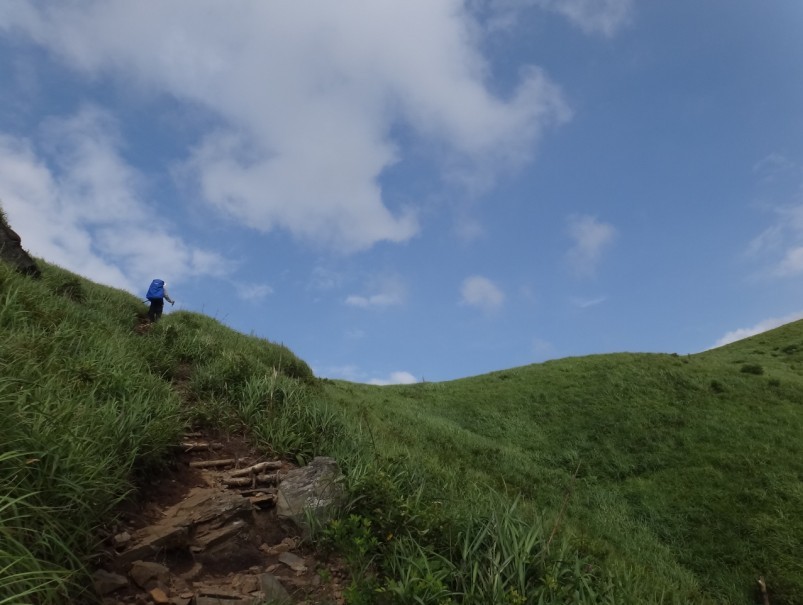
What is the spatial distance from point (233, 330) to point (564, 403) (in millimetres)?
16744

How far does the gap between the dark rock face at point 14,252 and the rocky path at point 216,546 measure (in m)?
8.10

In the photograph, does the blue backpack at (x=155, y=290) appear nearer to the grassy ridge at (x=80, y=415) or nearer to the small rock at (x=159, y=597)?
the grassy ridge at (x=80, y=415)

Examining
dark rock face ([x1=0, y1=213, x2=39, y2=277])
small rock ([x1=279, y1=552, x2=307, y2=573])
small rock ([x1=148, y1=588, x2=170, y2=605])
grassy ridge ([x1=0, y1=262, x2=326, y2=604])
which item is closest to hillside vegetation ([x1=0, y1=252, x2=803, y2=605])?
grassy ridge ([x1=0, y1=262, x2=326, y2=604])

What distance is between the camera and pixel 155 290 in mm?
16516

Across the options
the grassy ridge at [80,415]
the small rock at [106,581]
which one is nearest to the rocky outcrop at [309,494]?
the grassy ridge at [80,415]

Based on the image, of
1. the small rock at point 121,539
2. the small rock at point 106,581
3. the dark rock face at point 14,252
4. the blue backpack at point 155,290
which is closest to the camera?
the small rock at point 106,581

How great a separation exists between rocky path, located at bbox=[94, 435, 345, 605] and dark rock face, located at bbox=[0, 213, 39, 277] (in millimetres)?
8096

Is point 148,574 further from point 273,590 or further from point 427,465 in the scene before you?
point 427,465

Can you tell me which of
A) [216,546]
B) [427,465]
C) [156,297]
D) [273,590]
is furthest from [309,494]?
[156,297]

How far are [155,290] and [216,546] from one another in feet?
44.2

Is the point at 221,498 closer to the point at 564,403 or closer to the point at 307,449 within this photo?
the point at 307,449

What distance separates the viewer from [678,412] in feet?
71.3

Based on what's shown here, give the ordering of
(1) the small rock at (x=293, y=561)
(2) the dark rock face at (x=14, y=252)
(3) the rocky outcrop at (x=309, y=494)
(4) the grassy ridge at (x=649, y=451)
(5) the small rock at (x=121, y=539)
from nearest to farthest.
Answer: (5) the small rock at (x=121, y=539), (1) the small rock at (x=293, y=561), (3) the rocky outcrop at (x=309, y=494), (2) the dark rock face at (x=14, y=252), (4) the grassy ridge at (x=649, y=451)

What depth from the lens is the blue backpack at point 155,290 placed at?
16.4 meters
